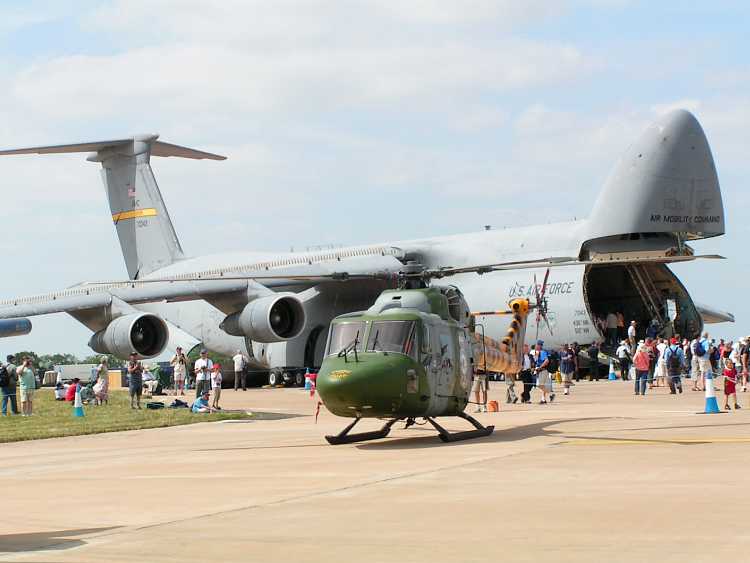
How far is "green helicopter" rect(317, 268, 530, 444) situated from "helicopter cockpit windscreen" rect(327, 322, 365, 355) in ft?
0.05

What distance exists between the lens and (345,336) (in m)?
16.2

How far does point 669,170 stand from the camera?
1224 inches

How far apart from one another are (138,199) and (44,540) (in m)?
36.3

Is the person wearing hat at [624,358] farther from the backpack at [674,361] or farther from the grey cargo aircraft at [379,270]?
the backpack at [674,361]

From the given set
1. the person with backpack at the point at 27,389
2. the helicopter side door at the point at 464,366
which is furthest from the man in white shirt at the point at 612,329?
the person with backpack at the point at 27,389

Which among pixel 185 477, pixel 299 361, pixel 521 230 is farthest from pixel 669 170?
pixel 185 477

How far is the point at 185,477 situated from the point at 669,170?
21928 mm

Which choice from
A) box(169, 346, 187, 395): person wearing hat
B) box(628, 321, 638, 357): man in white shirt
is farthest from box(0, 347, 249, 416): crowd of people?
box(628, 321, 638, 357): man in white shirt

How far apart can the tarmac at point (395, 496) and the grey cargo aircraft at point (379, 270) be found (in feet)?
34.5

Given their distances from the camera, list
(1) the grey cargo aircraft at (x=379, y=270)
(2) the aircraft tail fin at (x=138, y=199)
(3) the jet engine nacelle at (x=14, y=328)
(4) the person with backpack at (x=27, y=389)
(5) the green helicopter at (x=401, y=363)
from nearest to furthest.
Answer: (5) the green helicopter at (x=401, y=363) → (4) the person with backpack at (x=27, y=389) → (1) the grey cargo aircraft at (x=379, y=270) → (3) the jet engine nacelle at (x=14, y=328) → (2) the aircraft tail fin at (x=138, y=199)

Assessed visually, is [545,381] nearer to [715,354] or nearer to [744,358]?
[744,358]

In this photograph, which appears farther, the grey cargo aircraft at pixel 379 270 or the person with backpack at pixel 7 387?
the grey cargo aircraft at pixel 379 270

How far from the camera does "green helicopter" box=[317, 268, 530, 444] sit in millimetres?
15398

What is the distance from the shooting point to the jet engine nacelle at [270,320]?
1329 inches
